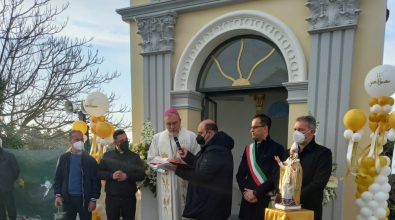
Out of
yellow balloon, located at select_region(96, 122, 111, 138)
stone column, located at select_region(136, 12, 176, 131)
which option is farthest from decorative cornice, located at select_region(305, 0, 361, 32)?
yellow balloon, located at select_region(96, 122, 111, 138)

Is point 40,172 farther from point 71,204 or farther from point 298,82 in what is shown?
point 298,82

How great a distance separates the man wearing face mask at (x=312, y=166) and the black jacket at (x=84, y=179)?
256 cm

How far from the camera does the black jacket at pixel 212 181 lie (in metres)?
3.28

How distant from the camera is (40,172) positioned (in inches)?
218

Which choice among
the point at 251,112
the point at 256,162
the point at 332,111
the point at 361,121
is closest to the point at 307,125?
the point at 256,162

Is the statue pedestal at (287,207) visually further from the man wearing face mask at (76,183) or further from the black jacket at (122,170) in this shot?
the man wearing face mask at (76,183)

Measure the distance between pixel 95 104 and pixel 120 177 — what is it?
5.82 feet

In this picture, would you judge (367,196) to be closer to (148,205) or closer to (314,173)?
(314,173)

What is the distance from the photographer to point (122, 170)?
4148 mm

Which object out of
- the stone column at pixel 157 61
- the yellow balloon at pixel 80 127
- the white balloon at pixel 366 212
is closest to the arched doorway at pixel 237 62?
the stone column at pixel 157 61

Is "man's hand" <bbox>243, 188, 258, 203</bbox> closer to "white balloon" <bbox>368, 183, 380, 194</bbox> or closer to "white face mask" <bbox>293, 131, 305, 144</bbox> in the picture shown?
"white face mask" <bbox>293, 131, 305, 144</bbox>

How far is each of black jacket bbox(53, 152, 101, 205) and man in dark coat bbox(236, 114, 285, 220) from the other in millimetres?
1922

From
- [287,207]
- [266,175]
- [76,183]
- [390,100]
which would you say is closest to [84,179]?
[76,183]

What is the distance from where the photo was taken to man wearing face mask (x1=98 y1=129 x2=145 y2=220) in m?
4.12
